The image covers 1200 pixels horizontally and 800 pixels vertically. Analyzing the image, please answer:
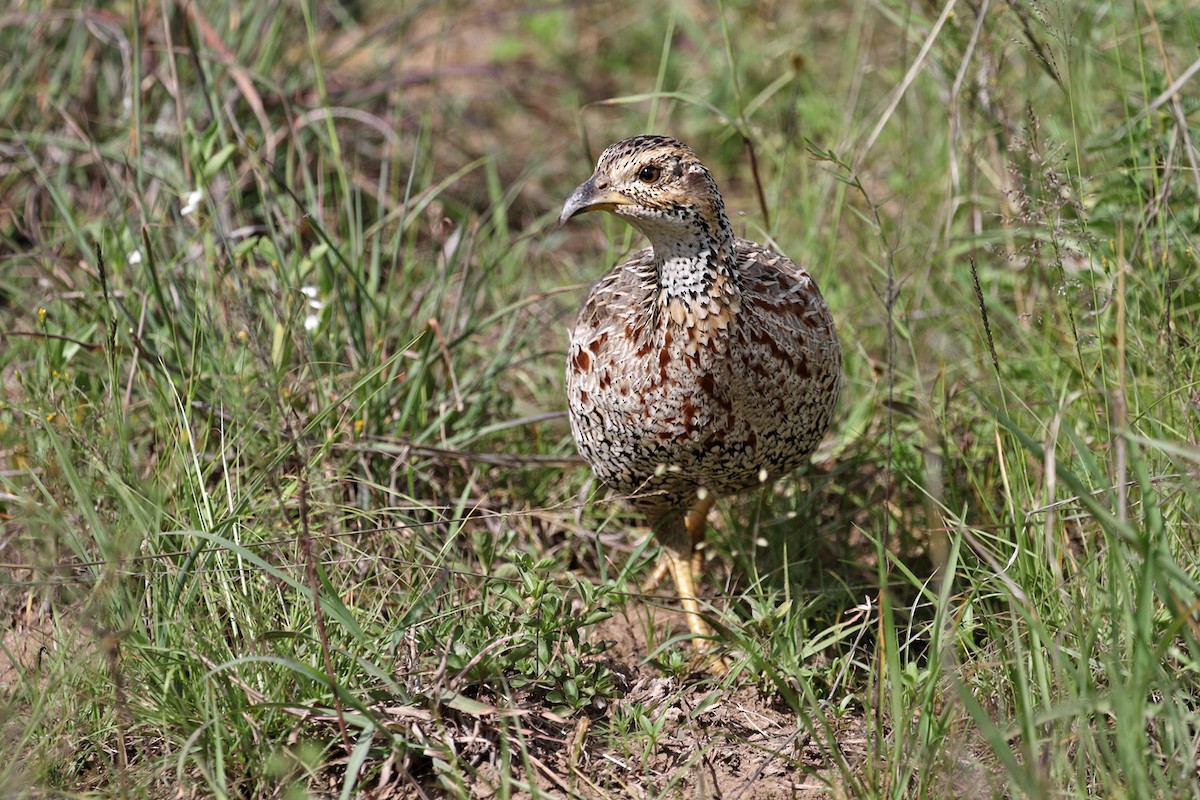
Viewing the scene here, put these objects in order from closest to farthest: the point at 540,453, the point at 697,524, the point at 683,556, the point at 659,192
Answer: the point at 659,192 < the point at 683,556 < the point at 697,524 < the point at 540,453

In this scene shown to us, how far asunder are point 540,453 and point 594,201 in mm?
1381

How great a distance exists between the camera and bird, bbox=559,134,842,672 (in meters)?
3.18

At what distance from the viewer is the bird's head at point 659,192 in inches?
124

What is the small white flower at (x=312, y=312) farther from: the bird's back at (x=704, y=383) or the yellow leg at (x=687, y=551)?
the yellow leg at (x=687, y=551)

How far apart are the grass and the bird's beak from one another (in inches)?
21.8

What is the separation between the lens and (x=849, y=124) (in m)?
5.15

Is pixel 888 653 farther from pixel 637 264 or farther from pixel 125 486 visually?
pixel 125 486

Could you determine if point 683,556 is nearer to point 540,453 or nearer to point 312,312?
point 540,453

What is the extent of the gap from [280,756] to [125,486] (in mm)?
820

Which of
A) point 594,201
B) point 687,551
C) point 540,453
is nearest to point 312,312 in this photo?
point 540,453

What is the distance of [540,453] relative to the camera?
4.36 metres

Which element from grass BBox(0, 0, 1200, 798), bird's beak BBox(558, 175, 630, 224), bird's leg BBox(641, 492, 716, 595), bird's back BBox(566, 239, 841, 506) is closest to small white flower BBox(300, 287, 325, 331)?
grass BBox(0, 0, 1200, 798)

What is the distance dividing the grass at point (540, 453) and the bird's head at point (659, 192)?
0.42 meters

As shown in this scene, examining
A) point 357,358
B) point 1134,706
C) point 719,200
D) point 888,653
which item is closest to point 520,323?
point 357,358
